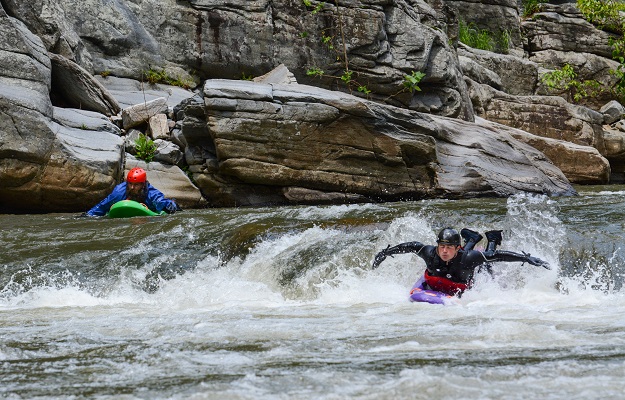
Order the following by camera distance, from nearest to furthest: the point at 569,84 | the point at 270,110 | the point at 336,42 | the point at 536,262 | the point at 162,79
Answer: the point at 536,262, the point at 270,110, the point at 162,79, the point at 336,42, the point at 569,84

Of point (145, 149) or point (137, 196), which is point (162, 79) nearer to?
point (145, 149)

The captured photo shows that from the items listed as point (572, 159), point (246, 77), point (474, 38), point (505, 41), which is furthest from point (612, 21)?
point (246, 77)

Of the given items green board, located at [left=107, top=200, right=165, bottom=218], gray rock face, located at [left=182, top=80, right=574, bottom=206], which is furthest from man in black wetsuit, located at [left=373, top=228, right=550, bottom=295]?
gray rock face, located at [left=182, top=80, right=574, bottom=206]

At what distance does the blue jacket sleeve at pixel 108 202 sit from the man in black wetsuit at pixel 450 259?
480cm

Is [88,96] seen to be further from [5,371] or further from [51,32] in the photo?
[5,371]

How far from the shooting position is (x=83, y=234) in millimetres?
9078

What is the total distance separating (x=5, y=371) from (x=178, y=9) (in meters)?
12.7

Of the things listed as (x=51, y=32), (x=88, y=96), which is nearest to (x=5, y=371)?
(x=88, y=96)

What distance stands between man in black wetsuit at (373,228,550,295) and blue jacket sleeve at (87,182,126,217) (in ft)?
15.7

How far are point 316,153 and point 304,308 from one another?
5.82 metres

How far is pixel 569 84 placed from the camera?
20.3 m

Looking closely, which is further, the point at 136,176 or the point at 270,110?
the point at 270,110

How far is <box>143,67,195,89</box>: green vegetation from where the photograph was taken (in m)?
15.5

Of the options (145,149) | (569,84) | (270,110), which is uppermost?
(569,84)
